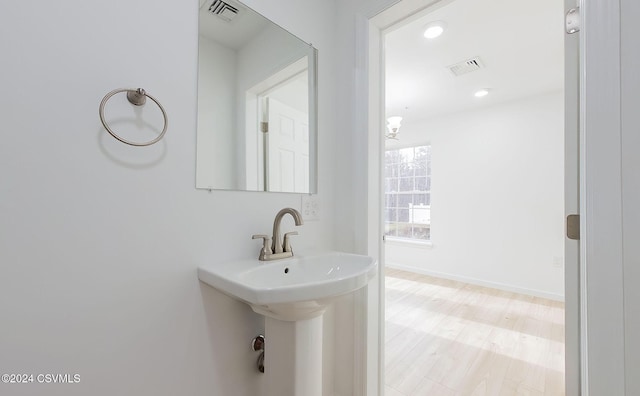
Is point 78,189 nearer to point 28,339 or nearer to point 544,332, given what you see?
point 28,339

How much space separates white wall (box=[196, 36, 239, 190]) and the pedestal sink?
1.16 feet

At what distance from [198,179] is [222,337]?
0.62 m

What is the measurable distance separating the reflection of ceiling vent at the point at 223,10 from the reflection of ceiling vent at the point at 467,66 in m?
2.06

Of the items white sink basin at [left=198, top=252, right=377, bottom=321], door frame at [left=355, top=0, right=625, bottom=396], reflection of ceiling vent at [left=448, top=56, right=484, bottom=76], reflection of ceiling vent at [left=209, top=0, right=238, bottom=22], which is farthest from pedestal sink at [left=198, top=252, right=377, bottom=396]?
reflection of ceiling vent at [left=448, top=56, right=484, bottom=76]

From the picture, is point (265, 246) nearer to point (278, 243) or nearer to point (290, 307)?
point (278, 243)

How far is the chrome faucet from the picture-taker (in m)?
1.05

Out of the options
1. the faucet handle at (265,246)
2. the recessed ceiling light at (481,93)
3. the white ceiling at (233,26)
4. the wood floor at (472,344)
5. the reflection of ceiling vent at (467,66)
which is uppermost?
the recessed ceiling light at (481,93)

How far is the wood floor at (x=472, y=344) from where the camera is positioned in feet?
5.16

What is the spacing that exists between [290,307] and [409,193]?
3.87 metres

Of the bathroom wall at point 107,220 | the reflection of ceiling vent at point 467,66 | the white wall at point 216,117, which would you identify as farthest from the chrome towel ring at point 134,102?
the reflection of ceiling vent at point 467,66

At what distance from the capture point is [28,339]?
2.15 ft

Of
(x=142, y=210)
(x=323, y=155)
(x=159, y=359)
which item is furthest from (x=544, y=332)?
(x=142, y=210)
